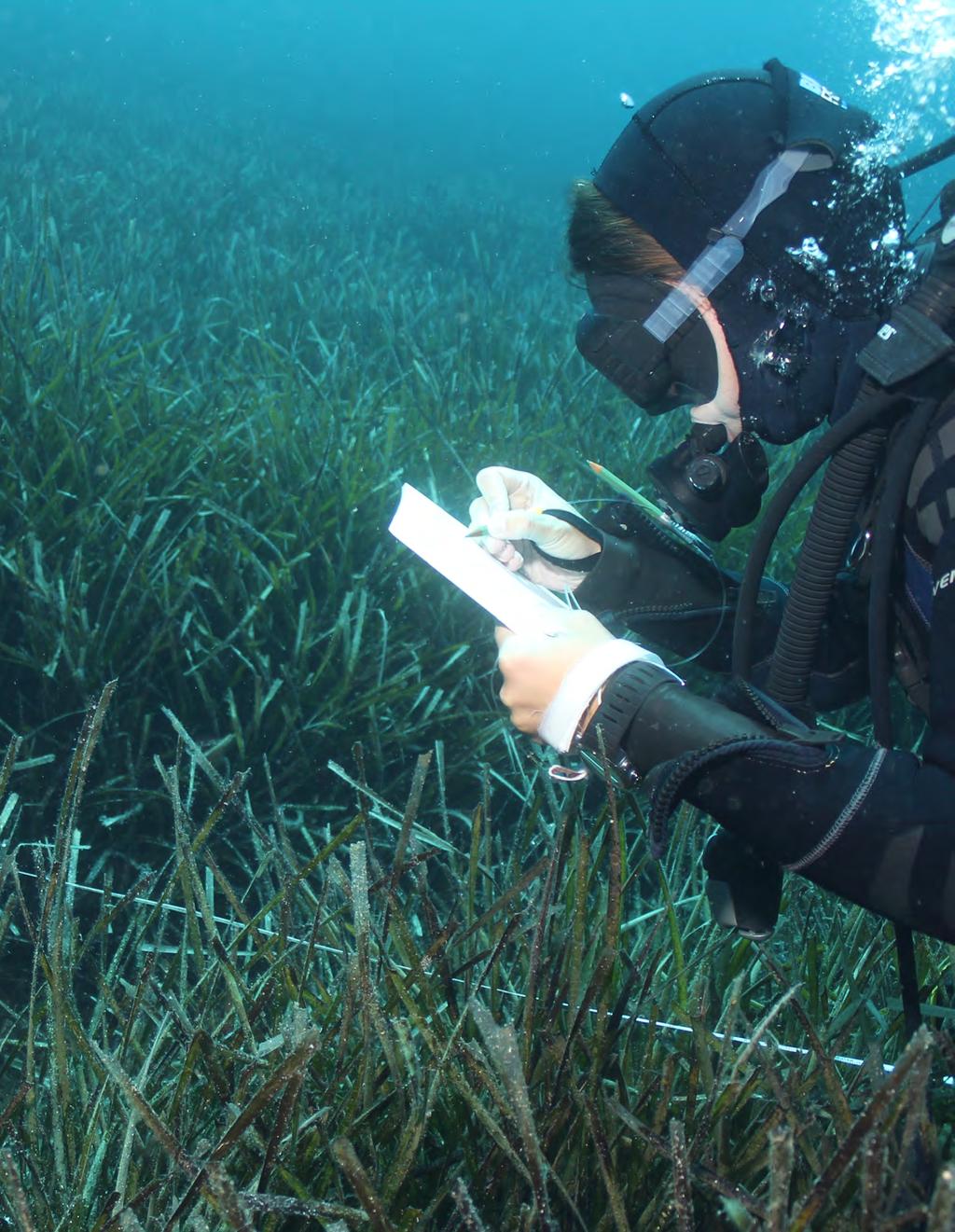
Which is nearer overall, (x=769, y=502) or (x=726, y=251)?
(x=726, y=251)

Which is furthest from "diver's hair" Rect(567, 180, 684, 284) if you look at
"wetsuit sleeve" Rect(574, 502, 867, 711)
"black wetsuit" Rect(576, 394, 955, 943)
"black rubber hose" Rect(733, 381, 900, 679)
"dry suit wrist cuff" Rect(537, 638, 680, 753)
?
"dry suit wrist cuff" Rect(537, 638, 680, 753)

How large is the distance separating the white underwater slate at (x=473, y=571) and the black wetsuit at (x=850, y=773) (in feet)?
0.92

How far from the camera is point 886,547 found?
→ 1746 mm

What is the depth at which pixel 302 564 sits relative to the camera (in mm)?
3158

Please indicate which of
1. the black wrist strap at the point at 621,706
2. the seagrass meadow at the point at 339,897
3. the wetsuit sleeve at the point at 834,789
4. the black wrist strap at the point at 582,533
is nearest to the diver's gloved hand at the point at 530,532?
the black wrist strap at the point at 582,533

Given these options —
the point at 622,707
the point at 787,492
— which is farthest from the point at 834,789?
the point at 787,492

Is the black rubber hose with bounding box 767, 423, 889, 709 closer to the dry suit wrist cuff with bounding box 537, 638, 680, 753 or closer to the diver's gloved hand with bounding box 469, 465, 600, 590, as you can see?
the dry suit wrist cuff with bounding box 537, 638, 680, 753

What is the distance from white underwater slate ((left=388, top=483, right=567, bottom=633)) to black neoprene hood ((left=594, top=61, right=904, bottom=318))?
0.83 m

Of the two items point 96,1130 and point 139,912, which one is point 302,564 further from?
point 96,1130

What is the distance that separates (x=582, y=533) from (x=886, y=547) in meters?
1.02

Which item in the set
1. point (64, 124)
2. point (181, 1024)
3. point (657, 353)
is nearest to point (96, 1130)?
point (181, 1024)

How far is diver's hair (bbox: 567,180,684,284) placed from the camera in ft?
7.16

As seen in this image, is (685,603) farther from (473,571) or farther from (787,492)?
(473,571)

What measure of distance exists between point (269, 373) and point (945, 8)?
3573mm
